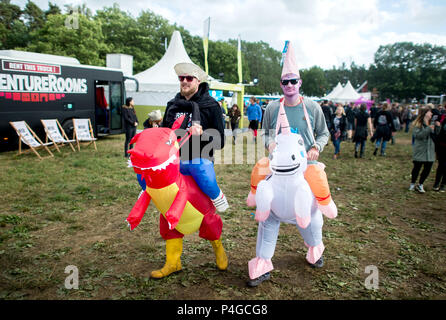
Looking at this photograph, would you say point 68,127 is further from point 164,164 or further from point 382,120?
point 382,120

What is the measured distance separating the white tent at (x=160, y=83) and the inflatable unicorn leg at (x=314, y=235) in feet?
42.7

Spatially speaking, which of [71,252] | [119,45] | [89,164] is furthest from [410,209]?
[119,45]

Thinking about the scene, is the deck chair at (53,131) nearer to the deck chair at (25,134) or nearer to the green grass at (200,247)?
the deck chair at (25,134)

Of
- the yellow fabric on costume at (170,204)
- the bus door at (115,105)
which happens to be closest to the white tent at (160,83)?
the bus door at (115,105)

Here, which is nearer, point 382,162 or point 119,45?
point 382,162

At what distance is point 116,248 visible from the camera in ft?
13.0

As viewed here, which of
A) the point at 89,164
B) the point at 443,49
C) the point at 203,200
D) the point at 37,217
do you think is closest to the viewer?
the point at 203,200

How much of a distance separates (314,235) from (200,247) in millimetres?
1568

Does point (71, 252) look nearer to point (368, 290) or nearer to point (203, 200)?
point (203, 200)

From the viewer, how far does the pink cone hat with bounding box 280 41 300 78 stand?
2.99 meters

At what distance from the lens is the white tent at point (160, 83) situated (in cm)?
1571

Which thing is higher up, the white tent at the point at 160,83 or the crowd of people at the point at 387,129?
the white tent at the point at 160,83

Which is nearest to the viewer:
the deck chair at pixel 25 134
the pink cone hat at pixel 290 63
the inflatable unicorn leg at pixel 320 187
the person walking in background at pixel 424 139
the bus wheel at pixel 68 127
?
the inflatable unicorn leg at pixel 320 187

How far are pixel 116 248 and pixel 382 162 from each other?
931cm
